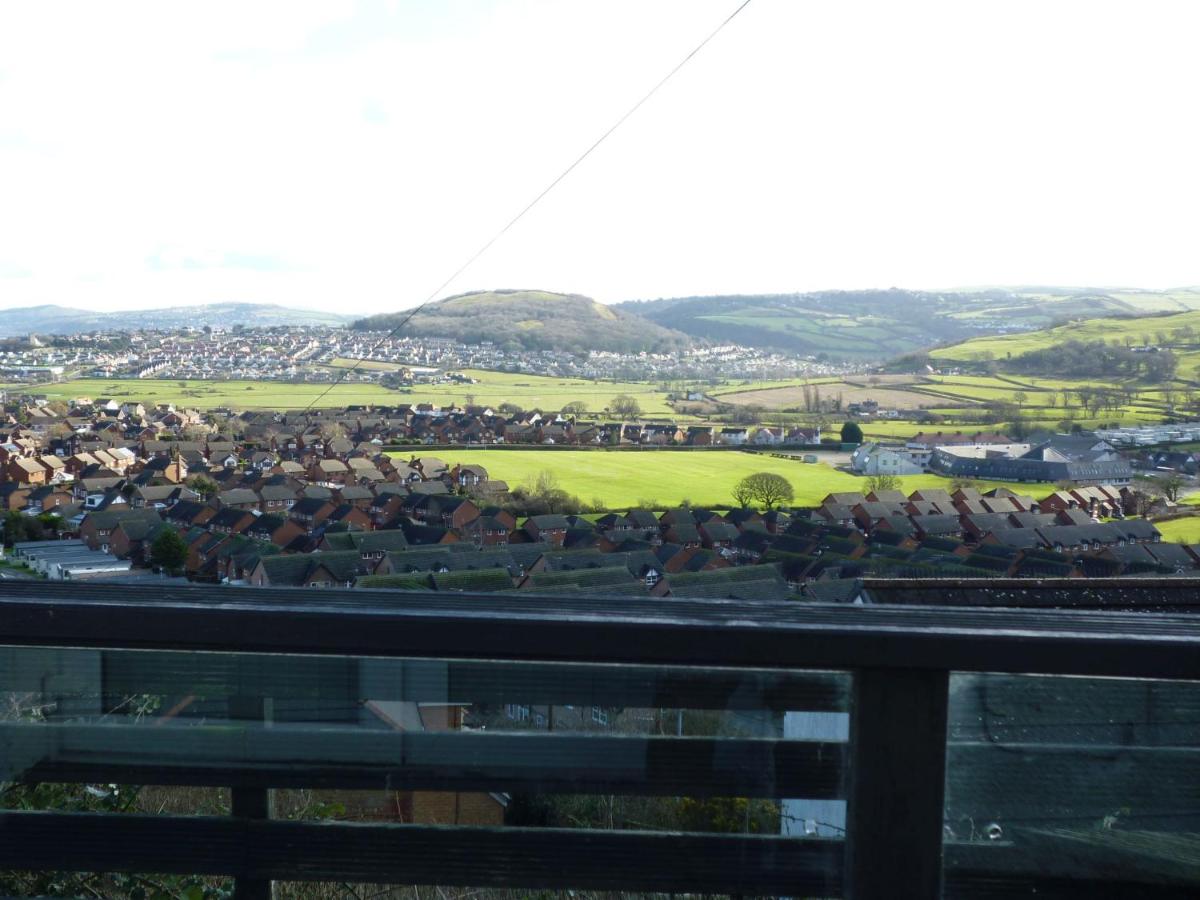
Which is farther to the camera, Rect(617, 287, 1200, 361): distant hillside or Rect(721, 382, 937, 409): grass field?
Rect(617, 287, 1200, 361): distant hillside

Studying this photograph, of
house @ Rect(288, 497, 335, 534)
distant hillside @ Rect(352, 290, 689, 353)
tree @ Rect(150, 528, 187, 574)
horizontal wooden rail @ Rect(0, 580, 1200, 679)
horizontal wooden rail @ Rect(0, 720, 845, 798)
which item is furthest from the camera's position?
distant hillside @ Rect(352, 290, 689, 353)

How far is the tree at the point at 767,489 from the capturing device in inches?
437

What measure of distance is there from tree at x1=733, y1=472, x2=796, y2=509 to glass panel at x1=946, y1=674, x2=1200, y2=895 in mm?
9701

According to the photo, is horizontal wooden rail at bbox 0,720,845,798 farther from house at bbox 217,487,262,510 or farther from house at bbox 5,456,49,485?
house at bbox 5,456,49,485

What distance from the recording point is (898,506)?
10109 mm

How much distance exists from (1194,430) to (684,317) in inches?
392

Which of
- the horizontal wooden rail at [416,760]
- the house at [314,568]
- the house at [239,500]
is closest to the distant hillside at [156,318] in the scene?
the house at [239,500]

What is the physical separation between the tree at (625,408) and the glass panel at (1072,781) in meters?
12.4

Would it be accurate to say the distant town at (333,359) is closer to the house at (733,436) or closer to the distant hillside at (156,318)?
the distant hillside at (156,318)

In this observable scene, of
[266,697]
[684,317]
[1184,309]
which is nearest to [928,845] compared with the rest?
[266,697]

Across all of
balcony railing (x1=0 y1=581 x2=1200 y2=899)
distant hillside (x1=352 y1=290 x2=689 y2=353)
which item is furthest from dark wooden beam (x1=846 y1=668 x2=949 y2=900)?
distant hillside (x1=352 y1=290 x2=689 y2=353)

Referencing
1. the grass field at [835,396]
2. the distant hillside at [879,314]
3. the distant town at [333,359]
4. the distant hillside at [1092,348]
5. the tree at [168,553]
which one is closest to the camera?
the tree at [168,553]

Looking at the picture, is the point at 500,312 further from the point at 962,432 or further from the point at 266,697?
the point at 266,697

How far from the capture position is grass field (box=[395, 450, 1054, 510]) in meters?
11.2
